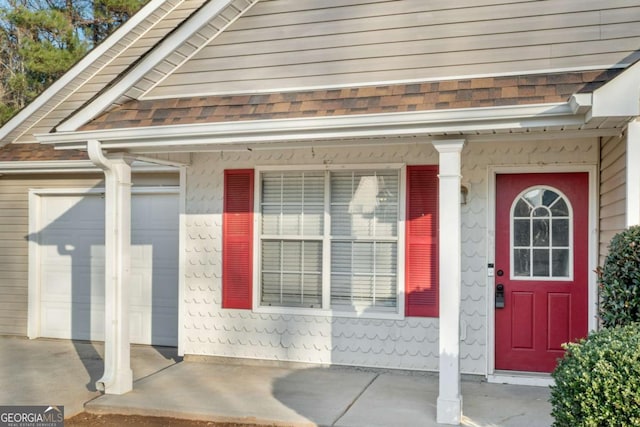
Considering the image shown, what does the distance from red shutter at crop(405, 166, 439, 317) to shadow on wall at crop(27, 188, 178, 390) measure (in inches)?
135

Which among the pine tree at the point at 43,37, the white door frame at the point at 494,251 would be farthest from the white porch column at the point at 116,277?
the pine tree at the point at 43,37

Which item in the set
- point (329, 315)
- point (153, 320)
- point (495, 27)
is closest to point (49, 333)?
point (153, 320)

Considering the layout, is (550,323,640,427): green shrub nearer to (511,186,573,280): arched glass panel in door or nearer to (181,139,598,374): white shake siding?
(511,186,573,280): arched glass panel in door

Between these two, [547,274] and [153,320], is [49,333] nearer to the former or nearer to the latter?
[153,320]

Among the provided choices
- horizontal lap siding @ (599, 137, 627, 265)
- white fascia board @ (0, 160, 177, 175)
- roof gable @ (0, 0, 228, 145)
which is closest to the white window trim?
white fascia board @ (0, 160, 177, 175)

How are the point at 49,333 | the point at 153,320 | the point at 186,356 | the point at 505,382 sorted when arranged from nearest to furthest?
the point at 505,382 < the point at 186,356 < the point at 153,320 < the point at 49,333

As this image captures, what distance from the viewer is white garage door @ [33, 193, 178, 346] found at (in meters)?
8.60

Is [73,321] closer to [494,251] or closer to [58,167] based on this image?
[58,167]

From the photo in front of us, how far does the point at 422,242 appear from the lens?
6.79 m

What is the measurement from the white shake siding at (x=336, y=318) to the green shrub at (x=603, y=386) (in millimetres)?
2857

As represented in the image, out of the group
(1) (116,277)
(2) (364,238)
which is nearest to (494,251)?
(2) (364,238)

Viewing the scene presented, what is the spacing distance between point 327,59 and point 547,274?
3.14 metres

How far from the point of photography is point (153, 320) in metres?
8.64

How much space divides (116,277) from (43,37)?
13004 millimetres
